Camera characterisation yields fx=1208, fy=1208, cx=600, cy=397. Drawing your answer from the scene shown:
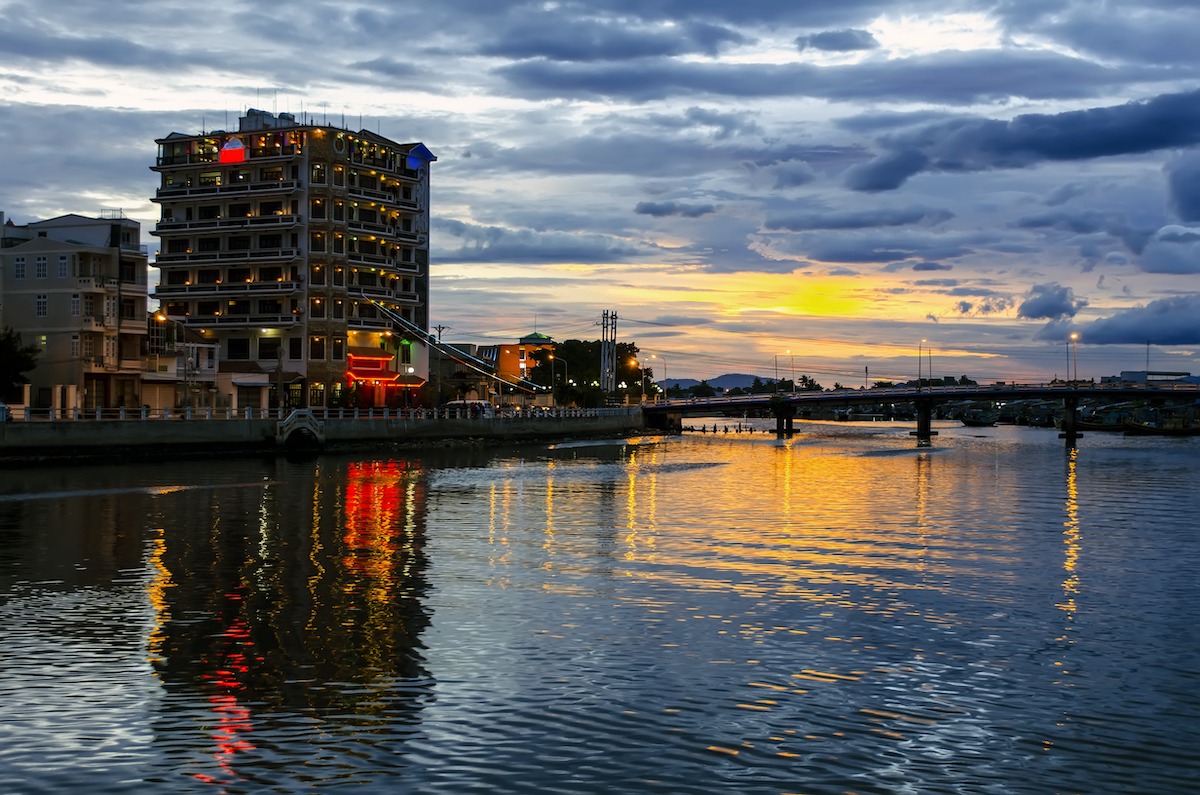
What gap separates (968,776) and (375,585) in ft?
65.7

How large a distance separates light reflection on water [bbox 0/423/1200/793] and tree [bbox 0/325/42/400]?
34.8 m

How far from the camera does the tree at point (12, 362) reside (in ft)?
A: 283

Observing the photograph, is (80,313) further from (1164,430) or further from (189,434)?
(1164,430)

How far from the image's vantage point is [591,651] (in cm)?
2517

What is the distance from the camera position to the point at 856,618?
29.2 m

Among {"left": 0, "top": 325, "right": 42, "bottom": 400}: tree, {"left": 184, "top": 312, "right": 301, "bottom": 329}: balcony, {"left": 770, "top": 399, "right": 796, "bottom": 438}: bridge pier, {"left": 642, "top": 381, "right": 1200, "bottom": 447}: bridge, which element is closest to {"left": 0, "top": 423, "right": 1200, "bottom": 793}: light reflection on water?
{"left": 0, "top": 325, "right": 42, "bottom": 400}: tree

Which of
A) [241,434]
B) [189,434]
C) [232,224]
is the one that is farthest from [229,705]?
[232,224]

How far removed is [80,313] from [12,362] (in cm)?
1157

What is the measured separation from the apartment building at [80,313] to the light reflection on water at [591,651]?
4474 cm

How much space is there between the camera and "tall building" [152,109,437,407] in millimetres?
127062

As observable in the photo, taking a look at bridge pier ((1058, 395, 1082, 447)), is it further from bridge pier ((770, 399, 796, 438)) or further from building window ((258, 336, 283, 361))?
building window ((258, 336, 283, 361))

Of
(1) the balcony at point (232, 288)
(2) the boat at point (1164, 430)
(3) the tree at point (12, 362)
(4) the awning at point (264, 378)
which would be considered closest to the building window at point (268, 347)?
(4) the awning at point (264, 378)

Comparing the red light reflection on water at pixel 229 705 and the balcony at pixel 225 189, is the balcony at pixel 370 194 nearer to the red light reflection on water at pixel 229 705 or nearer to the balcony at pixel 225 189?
the balcony at pixel 225 189

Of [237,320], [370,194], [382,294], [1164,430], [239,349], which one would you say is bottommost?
[1164,430]
